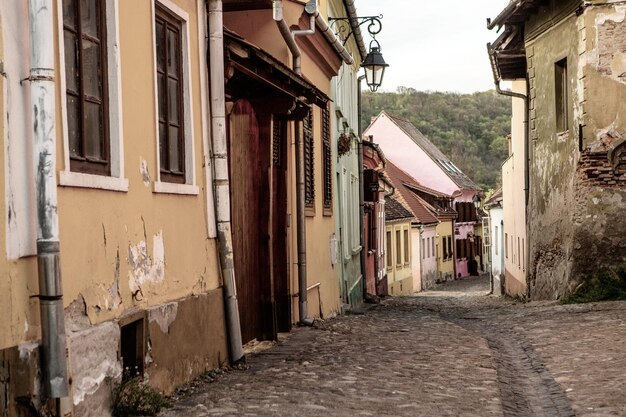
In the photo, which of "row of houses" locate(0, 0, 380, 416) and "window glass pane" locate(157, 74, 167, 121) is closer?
"row of houses" locate(0, 0, 380, 416)

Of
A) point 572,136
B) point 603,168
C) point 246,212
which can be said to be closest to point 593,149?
point 603,168

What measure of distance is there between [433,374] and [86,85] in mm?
3966

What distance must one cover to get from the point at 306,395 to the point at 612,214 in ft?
33.5

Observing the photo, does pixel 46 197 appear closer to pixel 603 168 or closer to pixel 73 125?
pixel 73 125

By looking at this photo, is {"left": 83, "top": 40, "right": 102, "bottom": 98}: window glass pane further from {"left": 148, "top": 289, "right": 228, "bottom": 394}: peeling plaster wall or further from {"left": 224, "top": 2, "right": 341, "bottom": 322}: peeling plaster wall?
{"left": 224, "top": 2, "right": 341, "bottom": 322}: peeling plaster wall

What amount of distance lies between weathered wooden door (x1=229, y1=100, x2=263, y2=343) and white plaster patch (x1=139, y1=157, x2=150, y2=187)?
340 cm

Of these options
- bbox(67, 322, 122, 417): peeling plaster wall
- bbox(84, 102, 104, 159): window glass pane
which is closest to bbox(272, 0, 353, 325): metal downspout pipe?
bbox(84, 102, 104, 159): window glass pane

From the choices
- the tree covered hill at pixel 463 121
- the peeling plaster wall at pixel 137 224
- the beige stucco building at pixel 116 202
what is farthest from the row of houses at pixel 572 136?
the tree covered hill at pixel 463 121

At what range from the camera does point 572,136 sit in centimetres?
1744

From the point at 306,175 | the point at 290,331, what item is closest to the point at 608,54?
the point at 306,175

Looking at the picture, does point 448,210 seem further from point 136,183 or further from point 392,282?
point 136,183

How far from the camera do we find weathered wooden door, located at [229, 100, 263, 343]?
11164 millimetres

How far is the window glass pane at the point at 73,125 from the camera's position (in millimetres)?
6184

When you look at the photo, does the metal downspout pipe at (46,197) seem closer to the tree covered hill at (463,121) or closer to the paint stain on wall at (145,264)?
the paint stain on wall at (145,264)
